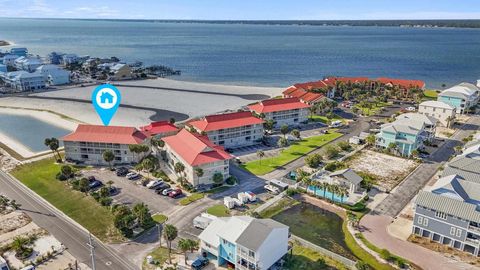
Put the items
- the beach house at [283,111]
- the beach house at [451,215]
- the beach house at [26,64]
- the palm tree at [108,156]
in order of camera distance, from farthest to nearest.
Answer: the beach house at [26,64], the beach house at [283,111], the palm tree at [108,156], the beach house at [451,215]

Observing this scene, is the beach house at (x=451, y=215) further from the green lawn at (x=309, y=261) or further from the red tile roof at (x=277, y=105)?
the red tile roof at (x=277, y=105)

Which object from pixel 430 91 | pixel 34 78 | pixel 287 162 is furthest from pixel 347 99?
pixel 34 78

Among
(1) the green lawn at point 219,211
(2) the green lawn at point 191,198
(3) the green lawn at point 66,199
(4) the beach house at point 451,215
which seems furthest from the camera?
(2) the green lawn at point 191,198

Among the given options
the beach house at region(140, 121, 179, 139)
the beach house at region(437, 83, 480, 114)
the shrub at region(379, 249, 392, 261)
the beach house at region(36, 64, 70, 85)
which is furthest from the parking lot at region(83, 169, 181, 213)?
the beach house at region(36, 64, 70, 85)

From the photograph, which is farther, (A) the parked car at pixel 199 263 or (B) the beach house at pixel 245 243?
(A) the parked car at pixel 199 263

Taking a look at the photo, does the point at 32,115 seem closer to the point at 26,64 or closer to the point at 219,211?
the point at 26,64

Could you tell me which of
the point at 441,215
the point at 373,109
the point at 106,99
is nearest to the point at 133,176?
the point at 106,99

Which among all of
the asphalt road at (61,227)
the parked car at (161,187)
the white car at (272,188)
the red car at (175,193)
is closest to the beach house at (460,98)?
the white car at (272,188)

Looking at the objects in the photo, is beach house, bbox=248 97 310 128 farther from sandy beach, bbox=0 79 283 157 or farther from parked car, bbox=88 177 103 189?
parked car, bbox=88 177 103 189
